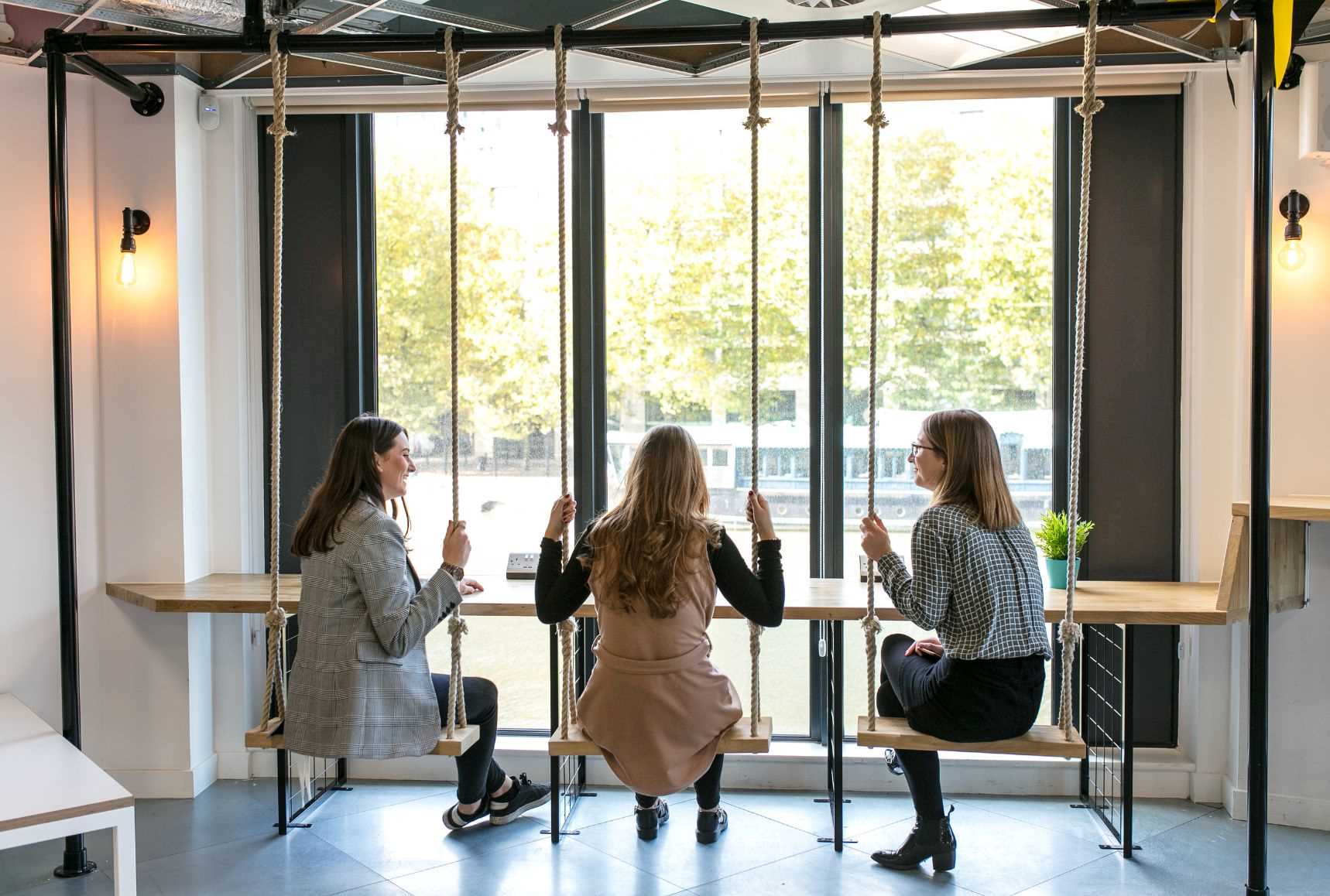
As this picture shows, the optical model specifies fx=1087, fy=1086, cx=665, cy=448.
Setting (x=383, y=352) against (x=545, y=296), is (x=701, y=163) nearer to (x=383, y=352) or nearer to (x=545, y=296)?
(x=545, y=296)

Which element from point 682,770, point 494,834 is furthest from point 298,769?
point 682,770

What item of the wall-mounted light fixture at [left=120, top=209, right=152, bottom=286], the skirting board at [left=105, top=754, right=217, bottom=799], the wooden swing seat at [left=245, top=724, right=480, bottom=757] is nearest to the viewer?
the wooden swing seat at [left=245, top=724, right=480, bottom=757]

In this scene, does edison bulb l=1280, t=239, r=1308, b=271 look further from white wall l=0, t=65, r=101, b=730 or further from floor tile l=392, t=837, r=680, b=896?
white wall l=0, t=65, r=101, b=730

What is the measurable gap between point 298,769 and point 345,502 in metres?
1.48

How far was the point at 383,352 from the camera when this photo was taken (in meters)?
4.28

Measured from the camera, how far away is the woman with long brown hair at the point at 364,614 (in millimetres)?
3068

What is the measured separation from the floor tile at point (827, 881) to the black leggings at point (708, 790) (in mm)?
235

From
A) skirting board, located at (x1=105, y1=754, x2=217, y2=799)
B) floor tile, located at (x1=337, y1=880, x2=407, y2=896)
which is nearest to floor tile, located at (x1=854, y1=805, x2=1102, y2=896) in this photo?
floor tile, located at (x1=337, y1=880, x2=407, y2=896)

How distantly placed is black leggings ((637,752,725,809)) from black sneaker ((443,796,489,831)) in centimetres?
59

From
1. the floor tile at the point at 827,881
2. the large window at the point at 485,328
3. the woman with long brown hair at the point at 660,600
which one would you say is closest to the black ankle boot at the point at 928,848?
the floor tile at the point at 827,881

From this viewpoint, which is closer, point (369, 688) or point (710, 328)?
point (369, 688)

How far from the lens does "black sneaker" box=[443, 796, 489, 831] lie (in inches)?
143

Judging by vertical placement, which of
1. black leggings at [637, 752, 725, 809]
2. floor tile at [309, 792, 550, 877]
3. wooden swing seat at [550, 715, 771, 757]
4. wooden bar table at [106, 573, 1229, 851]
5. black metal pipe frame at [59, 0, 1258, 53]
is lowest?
floor tile at [309, 792, 550, 877]

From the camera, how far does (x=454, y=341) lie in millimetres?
2953
